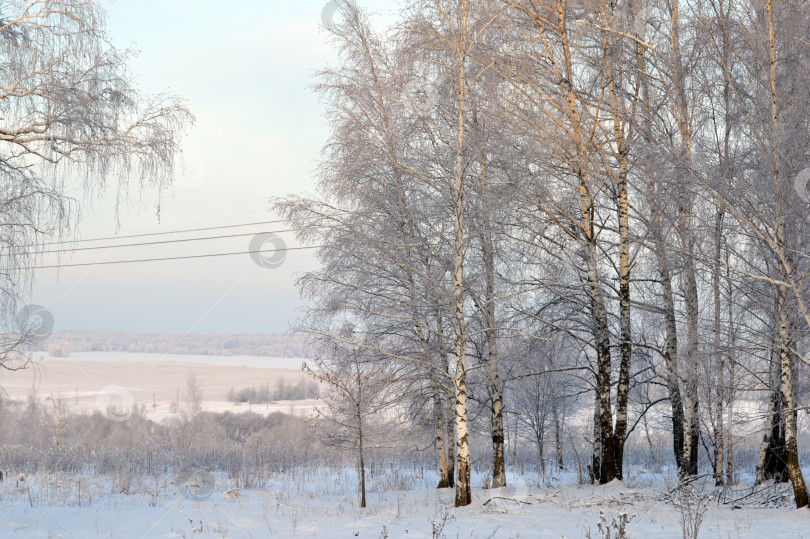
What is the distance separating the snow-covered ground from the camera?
27.9ft

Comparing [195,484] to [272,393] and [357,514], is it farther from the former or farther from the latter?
[272,393]

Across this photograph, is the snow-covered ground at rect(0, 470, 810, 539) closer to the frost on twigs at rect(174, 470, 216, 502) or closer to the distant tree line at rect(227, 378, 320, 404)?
the frost on twigs at rect(174, 470, 216, 502)

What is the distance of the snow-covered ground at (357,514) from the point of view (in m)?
8.50

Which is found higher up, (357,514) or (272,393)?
(272,393)

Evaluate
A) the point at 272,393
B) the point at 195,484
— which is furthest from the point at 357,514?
the point at 272,393

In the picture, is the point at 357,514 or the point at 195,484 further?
the point at 195,484

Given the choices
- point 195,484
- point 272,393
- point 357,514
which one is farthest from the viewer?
point 272,393

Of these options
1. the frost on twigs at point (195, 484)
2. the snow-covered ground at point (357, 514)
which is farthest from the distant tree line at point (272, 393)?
the snow-covered ground at point (357, 514)

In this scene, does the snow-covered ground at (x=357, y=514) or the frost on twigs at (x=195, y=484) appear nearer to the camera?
the snow-covered ground at (x=357, y=514)

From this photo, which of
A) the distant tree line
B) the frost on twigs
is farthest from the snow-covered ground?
the distant tree line

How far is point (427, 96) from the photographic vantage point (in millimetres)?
12172

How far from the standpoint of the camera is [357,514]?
36.2 feet

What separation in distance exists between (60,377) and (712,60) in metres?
96.8

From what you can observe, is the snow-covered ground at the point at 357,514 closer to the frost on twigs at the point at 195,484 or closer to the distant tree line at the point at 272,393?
the frost on twigs at the point at 195,484
